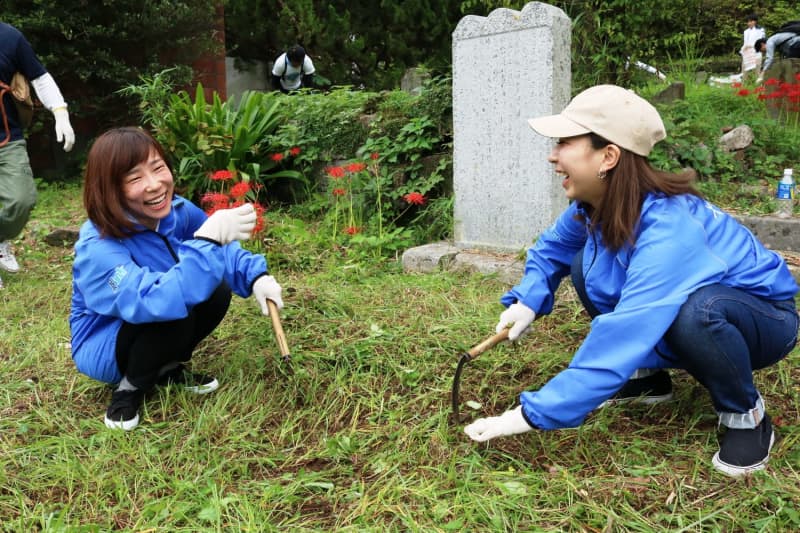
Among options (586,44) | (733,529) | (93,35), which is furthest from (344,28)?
(733,529)

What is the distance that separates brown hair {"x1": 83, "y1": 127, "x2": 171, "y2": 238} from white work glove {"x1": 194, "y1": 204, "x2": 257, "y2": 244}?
0.27 metres

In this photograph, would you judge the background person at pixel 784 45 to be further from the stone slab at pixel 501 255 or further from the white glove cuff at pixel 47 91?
the white glove cuff at pixel 47 91

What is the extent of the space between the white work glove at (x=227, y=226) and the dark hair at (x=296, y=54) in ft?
17.6

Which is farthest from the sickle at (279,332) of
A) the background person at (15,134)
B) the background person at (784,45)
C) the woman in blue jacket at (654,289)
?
the background person at (784,45)

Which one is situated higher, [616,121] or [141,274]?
[616,121]

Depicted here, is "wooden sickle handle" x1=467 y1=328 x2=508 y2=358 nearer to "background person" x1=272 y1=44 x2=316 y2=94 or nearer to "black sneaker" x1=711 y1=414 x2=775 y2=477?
"black sneaker" x1=711 y1=414 x2=775 y2=477

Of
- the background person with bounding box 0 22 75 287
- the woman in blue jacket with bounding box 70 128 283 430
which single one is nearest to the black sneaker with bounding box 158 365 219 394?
the woman in blue jacket with bounding box 70 128 283 430

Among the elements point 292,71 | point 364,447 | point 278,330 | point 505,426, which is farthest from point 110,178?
point 292,71

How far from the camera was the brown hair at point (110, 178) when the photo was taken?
2035mm

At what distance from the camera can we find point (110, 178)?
2045 millimetres

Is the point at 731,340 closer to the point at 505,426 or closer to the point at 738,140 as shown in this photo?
the point at 505,426

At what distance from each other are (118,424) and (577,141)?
1.61m

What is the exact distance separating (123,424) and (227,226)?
708 mm

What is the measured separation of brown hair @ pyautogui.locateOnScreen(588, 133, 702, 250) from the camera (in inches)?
65.0
